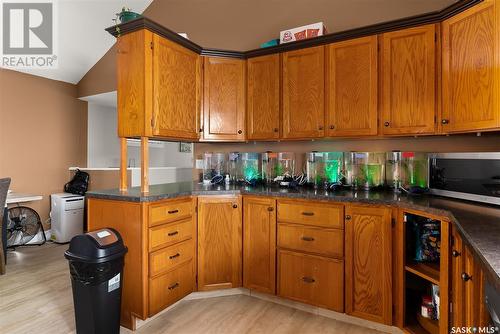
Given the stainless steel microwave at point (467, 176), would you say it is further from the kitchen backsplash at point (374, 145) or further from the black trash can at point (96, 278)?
the black trash can at point (96, 278)

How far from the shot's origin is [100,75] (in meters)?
4.59

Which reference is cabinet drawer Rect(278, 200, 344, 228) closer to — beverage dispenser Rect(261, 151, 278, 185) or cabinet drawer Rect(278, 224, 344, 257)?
cabinet drawer Rect(278, 224, 344, 257)

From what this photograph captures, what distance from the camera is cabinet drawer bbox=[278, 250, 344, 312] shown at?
206 cm

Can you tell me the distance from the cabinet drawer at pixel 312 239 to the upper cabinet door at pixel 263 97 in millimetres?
918

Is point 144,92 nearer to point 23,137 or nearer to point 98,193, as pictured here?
point 98,193

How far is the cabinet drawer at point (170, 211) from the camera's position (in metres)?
1.98

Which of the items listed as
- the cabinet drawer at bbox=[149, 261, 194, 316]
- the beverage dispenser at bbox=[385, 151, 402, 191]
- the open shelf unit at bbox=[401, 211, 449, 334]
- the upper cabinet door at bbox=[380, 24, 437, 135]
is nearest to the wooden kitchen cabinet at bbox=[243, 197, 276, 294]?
the cabinet drawer at bbox=[149, 261, 194, 316]

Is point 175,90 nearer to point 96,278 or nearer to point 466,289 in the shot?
point 96,278

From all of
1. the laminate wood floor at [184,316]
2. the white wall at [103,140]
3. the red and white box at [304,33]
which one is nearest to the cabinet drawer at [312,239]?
the laminate wood floor at [184,316]

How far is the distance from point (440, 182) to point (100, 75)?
4.90 meters

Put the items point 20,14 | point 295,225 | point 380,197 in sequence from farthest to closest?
point 20,14 < point 295,225 < point 380,197

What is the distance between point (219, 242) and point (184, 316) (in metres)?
0.62

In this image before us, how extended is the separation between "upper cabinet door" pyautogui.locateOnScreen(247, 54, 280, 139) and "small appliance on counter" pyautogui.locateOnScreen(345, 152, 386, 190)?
74 centimetres

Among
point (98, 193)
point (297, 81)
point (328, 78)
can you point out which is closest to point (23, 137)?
point (98, 193)
